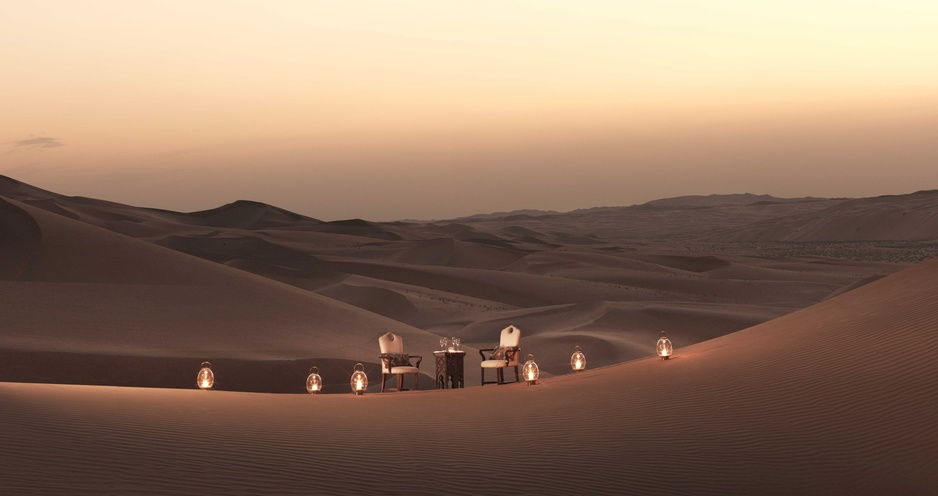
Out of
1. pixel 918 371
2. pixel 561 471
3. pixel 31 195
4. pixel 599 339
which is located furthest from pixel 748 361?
pixel 31 195

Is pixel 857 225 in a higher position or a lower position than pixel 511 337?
higher

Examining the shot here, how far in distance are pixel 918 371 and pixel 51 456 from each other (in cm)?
939

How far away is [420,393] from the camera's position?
15.8 metres

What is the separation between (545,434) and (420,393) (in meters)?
4.69

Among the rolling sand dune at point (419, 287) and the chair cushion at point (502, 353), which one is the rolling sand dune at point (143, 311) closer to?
the rolling sand dune at point (419, 287)

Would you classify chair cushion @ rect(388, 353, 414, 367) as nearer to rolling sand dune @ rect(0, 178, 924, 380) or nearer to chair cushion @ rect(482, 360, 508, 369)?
chair cushion @ rect(482, 360, 508, 369)

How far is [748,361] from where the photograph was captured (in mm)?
15336

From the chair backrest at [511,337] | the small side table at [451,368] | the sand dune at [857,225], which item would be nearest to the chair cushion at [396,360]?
the small side table at [451,368]

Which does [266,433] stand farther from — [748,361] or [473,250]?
[473,250]

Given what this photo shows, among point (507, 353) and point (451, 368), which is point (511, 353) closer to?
point (507, 353)

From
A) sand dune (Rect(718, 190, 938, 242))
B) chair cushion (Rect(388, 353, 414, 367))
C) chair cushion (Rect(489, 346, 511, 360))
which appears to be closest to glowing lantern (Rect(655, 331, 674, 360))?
chair cushion (Rect(489, 346, 511, 360))

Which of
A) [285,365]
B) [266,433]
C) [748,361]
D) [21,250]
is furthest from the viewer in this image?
[21,250]

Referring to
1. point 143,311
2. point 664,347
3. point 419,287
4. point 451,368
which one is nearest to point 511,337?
point 451,368

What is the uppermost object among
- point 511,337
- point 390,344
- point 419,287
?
point 419,287
